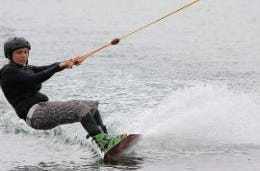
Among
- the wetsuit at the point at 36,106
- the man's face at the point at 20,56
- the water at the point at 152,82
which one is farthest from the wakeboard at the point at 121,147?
the man's face at the point at 20,56

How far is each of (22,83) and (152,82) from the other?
6.03 metres

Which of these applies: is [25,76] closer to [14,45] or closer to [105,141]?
[14,45]

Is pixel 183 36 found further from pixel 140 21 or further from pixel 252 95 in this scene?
pixel 252 95

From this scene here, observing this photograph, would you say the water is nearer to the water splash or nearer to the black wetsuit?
the water splash

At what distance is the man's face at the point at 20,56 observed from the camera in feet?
25.5

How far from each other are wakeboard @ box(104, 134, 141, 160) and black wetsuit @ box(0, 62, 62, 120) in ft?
3.41

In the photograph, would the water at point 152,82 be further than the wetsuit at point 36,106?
Yes

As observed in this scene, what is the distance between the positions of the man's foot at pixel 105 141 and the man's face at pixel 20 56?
1213 millimetres

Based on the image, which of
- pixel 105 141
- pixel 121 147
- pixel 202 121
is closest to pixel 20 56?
pixel 105 141

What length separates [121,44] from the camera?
19.8m

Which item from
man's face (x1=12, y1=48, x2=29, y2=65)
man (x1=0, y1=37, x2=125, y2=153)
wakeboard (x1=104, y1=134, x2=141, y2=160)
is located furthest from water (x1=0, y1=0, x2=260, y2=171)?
man's face (x1=12, y1=48, x2=29, y2=65)

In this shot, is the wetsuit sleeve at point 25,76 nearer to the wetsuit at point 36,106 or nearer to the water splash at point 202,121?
the wetsuit at point 36,106

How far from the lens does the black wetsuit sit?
7.61 meters

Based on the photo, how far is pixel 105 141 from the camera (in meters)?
7.77
